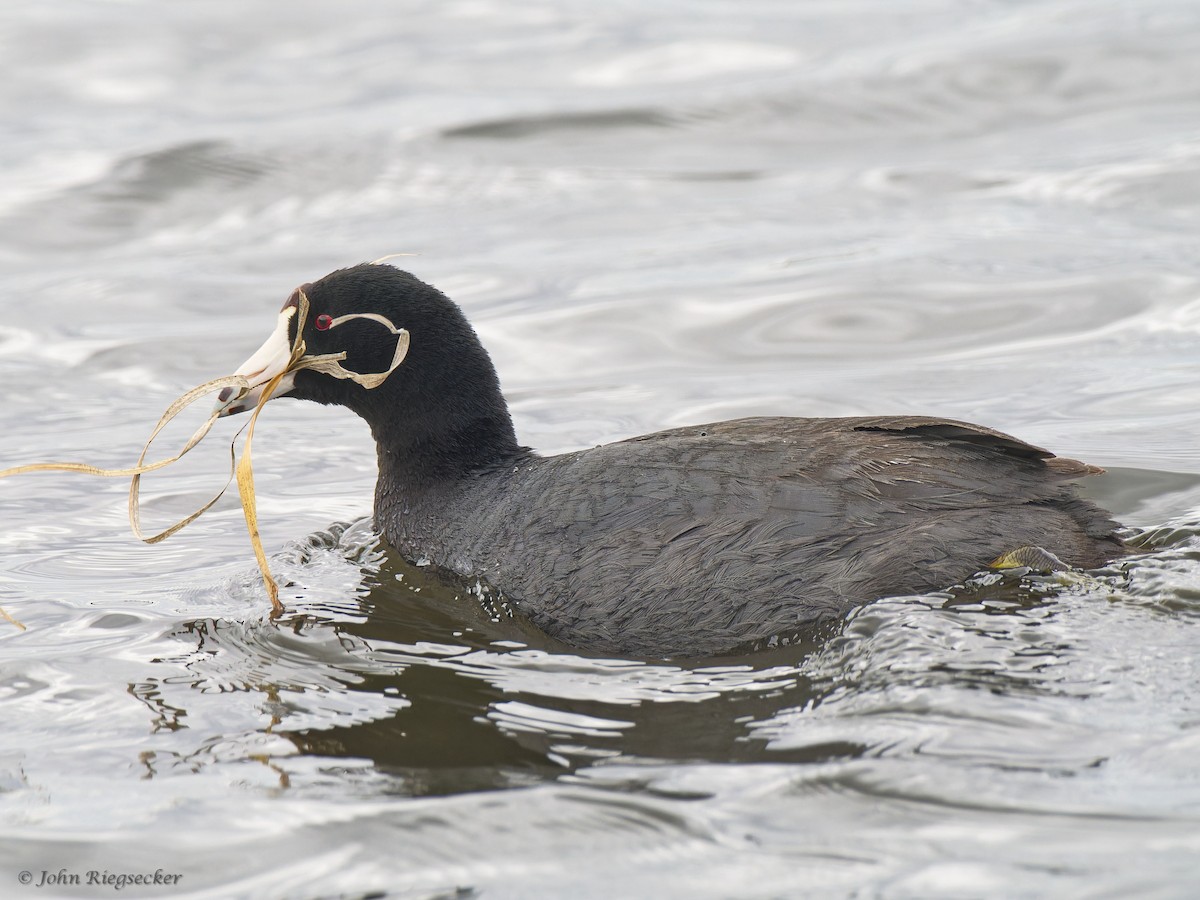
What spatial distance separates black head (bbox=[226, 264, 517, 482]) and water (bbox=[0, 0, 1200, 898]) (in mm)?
497

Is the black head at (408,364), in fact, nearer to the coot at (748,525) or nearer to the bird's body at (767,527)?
the coot at (748,525)

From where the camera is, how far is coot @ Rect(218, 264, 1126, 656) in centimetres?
464

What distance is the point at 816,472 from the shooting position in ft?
15.8

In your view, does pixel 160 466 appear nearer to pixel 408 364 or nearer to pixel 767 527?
pixel 408 364

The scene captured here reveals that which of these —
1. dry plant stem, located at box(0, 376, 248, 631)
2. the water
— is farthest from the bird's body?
dry plant stem, located at box(0, 376, 248, 631)

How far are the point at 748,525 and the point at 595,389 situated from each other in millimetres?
3496

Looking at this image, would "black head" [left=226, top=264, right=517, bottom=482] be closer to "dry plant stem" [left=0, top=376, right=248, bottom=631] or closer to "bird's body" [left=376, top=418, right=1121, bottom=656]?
"dry plant stem" [left=0, top=376, right=248, bottom=631]

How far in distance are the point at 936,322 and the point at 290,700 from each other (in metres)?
5.12

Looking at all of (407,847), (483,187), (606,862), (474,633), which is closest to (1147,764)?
(606,862)

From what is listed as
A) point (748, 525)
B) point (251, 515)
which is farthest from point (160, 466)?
point (748, 525)

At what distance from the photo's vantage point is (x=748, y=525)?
15.5ft

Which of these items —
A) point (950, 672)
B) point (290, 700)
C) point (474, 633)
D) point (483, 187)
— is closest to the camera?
point (950, 672)

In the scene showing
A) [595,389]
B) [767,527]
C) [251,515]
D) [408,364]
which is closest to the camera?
[767,527]

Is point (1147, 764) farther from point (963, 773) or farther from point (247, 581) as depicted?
point (247, 581)
